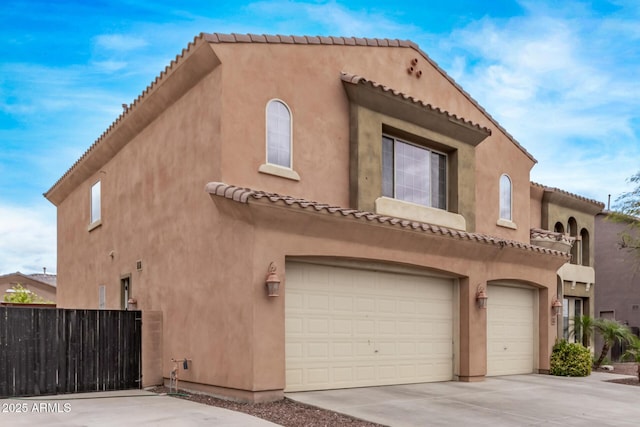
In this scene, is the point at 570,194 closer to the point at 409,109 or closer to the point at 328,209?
the point at 409,109

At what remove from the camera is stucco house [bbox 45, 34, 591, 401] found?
1171 centimetres

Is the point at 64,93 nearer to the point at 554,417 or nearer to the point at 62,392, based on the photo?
the point at 62,392

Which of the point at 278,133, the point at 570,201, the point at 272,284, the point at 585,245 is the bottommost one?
the point at 272,284

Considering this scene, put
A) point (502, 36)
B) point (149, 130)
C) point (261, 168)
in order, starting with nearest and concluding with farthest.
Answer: point (261, 168), point (149, 130), point (502, 36)

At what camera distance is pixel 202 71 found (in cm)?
1275

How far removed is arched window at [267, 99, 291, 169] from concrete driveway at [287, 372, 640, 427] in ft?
15.6

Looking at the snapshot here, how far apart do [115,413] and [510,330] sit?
11828 mm

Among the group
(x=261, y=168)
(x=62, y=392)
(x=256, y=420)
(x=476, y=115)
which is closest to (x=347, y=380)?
(x=256, y=420)

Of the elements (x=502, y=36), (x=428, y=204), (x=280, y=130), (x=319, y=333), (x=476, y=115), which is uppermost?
(x=502, y=36)

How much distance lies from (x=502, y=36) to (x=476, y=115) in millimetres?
2443

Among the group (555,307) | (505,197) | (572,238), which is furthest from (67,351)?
(572,238)

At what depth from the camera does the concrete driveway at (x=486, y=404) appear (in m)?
10.6

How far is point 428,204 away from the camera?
53.3ft

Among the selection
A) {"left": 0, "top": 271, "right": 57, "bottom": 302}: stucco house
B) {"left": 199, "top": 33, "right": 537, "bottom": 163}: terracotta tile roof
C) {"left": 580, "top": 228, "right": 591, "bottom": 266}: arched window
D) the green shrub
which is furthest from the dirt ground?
{"left": 0, "top": 271, "right": 57, "bottom": 302}: stucco house
